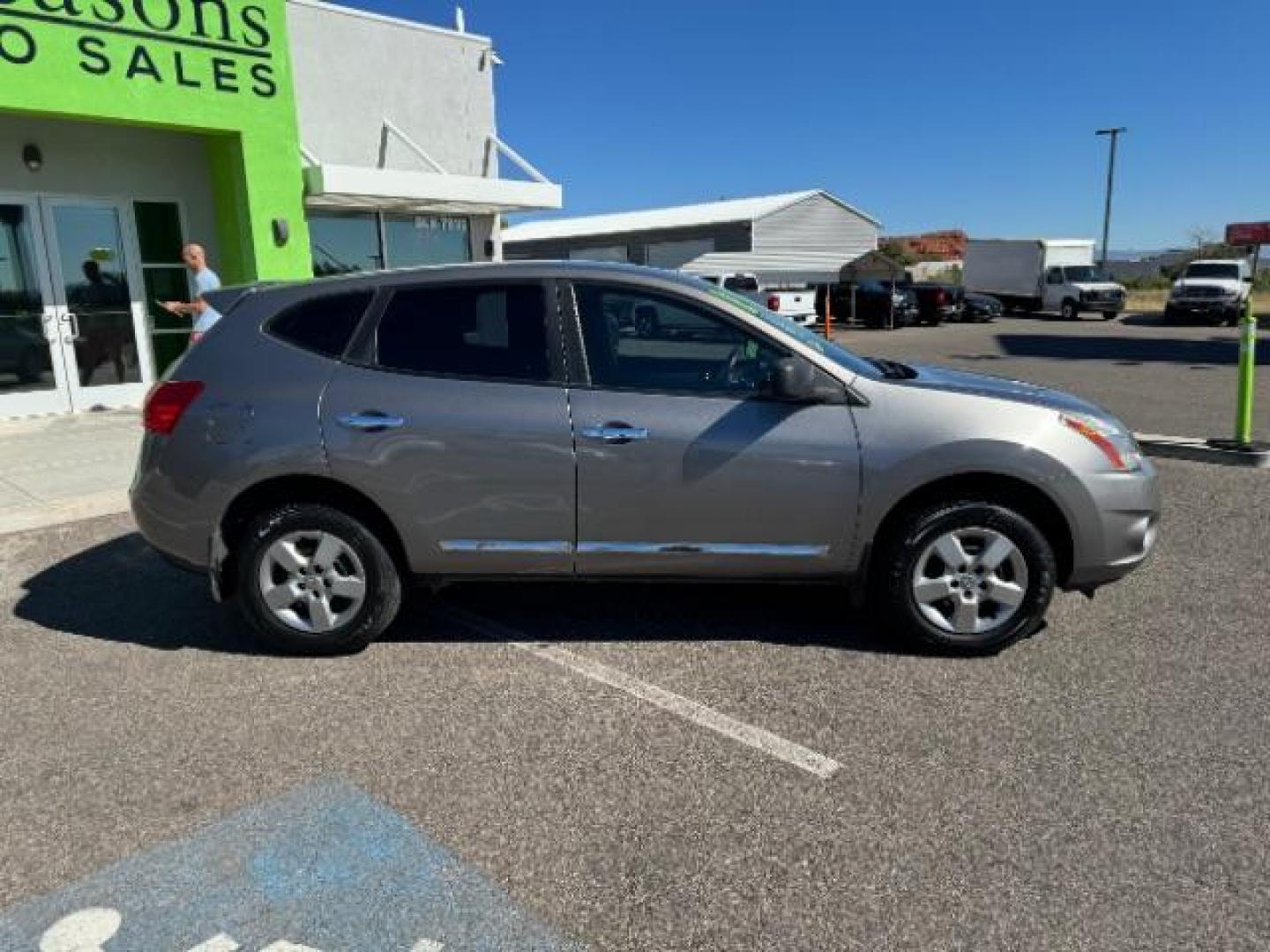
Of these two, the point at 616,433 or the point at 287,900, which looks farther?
the point at 616,433

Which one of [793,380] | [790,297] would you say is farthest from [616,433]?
[790,297]

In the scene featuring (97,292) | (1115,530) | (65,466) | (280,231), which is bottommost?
(65,466)

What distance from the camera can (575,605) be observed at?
180 inches

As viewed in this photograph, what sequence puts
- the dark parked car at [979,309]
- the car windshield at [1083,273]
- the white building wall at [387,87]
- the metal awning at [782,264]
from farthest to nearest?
the metal awning at [782,264], the car windshield at [1083,273], the dark parked car at [979,309], the white building wall at [387,87]

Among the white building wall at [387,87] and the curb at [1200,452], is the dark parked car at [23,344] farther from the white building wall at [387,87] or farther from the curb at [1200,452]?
the curb at [1200,452]

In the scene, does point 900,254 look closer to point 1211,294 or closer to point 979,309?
point 979,309

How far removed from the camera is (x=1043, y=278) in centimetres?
3331

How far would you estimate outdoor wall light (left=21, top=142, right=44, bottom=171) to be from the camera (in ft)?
31.1

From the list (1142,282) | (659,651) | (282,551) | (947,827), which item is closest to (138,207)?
(282,551)

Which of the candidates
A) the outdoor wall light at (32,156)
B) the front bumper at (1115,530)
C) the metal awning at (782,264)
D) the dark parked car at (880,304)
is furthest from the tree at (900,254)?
the front bumper at (1115,530)

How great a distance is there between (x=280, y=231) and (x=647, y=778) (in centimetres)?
981

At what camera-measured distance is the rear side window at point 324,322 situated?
3959 millimetres

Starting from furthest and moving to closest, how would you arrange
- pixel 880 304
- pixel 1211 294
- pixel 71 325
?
pixel 880 304
pixel 1211 294
pixel 71 325

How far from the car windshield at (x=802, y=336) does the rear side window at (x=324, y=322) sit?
1.58m
